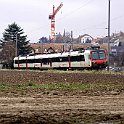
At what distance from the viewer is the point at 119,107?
12.7 metres

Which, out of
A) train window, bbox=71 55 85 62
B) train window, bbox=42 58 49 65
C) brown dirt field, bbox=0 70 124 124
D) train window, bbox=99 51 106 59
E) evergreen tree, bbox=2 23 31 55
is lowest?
brown dirt field, bbox=0 70 124 124

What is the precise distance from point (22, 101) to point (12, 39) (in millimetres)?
114589

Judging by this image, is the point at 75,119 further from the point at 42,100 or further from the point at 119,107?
the point at 42,100

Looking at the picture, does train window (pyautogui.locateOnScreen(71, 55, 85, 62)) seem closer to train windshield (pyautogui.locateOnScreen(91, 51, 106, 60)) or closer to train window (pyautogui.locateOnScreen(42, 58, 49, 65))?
train windshield (pyautogui.locateOnScreen(91, 51, 106, 60))

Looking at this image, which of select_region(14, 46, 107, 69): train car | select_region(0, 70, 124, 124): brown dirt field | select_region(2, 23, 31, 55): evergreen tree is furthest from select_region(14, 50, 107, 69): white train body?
select_region(2, 23, 31, 55): evergreen tree

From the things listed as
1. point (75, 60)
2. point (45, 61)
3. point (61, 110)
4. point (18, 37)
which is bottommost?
point (61, 110)

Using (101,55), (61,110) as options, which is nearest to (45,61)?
(101,55)

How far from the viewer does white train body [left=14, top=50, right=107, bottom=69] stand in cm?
5331

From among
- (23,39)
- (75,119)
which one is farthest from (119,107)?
(23,39)

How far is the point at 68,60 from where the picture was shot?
57.1 metres

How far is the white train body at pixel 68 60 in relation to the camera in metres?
53.3

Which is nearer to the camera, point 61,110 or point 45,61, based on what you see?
point 61,110

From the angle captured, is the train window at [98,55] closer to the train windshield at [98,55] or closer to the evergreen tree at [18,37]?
the train windshield at [98,55]

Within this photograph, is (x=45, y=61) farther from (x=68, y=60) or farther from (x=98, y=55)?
(x=98, y=55)
